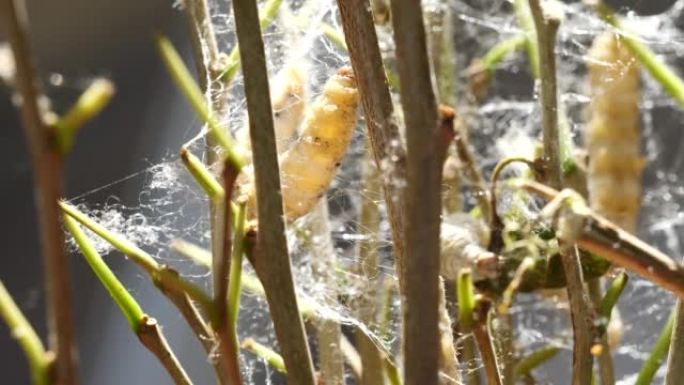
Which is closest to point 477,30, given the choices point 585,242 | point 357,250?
point 357,250

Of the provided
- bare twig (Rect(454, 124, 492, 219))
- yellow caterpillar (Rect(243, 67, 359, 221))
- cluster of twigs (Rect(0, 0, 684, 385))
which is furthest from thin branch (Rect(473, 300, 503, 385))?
bare twig (Rect(454, 124, 492, 219))

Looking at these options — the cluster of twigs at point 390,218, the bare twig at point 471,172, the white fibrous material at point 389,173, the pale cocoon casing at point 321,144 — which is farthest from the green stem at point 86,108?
the bare twig at point 471,172

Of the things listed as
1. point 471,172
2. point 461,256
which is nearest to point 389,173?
point 461,256

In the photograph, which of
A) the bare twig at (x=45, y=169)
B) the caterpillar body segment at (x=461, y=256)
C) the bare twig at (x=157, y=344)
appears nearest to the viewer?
the bare twig at (x=45, y=169)

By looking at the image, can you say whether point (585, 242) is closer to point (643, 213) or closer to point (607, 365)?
point (607, 365)

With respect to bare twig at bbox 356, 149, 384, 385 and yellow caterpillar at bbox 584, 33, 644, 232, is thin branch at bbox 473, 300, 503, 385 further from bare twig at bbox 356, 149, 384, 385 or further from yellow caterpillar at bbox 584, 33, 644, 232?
yellow caterpillar at bbox 584, 33, 644, 232

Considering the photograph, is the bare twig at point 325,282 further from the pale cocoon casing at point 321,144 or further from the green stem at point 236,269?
the green stem at point 236,269
